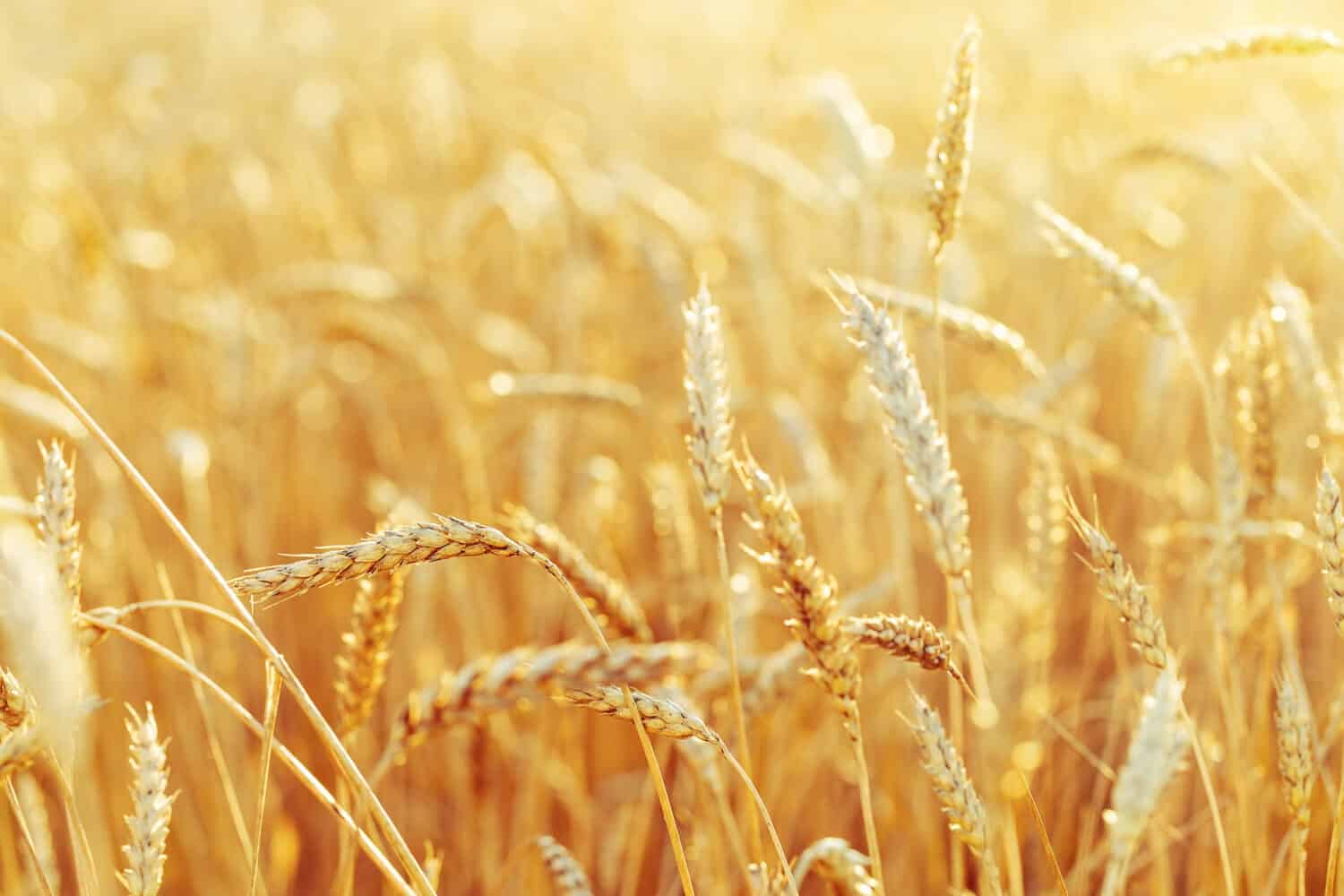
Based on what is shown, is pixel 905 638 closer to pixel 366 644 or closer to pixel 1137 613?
pixel 1137 613

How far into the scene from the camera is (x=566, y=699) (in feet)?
2.57

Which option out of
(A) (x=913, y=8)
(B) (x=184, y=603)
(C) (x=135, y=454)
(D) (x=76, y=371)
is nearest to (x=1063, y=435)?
(B) (x=184, y=603)

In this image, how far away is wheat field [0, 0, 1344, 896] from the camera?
32.1 inches

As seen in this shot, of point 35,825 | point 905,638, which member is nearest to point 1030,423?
point 905,638

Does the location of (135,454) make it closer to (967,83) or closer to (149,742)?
(149,742)

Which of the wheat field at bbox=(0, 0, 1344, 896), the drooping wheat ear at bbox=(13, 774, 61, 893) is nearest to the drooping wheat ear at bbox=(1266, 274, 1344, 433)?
the wheat field at bbox=(0, 0, 1344, 896)

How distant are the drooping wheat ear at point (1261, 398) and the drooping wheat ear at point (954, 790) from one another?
0.49 metres

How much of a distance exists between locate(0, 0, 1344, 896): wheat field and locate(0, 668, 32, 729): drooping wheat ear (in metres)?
0.04

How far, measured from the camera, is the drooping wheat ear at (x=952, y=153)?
942 millimetres

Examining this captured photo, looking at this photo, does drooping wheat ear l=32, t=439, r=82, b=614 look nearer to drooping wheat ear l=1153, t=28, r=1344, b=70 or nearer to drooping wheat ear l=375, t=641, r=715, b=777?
drooping wheat ear l=375, t=641, r=715, b=777

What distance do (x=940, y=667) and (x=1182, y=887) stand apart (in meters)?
1.08

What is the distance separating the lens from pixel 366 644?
95 centimetres

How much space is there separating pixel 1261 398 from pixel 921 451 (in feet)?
1.65

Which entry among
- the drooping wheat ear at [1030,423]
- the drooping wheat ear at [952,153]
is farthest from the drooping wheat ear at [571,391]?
the drooping wheat ear at [952,153]
